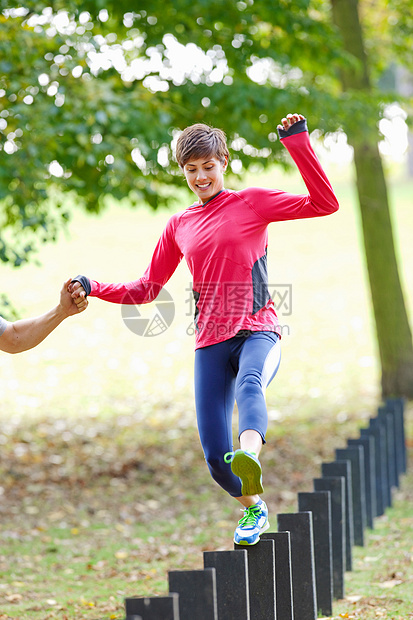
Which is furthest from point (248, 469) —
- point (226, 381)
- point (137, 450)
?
point (137, 450)

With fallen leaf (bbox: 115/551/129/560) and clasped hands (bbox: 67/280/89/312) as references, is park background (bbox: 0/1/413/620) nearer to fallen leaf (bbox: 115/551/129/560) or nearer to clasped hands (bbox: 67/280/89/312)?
fallen leaf (bbox: 115/551/129/560)

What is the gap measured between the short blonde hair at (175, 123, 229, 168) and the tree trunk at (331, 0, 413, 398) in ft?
23.7

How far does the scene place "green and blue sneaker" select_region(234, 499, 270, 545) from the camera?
10.9ft

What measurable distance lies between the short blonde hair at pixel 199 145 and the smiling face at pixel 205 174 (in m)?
0.02

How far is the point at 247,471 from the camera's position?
314cm

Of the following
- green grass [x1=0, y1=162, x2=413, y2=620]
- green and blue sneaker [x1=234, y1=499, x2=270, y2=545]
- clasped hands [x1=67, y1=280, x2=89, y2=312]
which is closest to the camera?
green and blue sneaker [x1=234, y1=499, x2=270, y2=545]

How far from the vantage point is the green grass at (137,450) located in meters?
5.49

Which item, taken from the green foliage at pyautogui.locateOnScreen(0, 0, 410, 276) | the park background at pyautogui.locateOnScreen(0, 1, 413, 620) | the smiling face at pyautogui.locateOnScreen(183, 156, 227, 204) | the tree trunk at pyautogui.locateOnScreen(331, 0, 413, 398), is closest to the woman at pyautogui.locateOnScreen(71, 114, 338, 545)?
the smiling face at pyautogui.locateOnScreen(183, 156, 227, 204)

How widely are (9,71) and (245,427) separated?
14.4ft

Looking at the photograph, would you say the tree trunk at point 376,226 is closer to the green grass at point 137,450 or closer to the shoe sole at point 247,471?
the green grass at point 137,450

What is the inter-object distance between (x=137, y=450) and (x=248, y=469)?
6868 millimetres

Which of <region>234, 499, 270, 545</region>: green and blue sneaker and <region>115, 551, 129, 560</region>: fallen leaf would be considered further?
<region>115, 551, 129, 560</region>: fallen leaf

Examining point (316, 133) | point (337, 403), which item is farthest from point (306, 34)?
point (337, 403)

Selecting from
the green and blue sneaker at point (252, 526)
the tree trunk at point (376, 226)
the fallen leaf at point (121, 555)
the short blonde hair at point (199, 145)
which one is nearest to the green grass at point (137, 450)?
the fallen leaf at point (121, 555)
